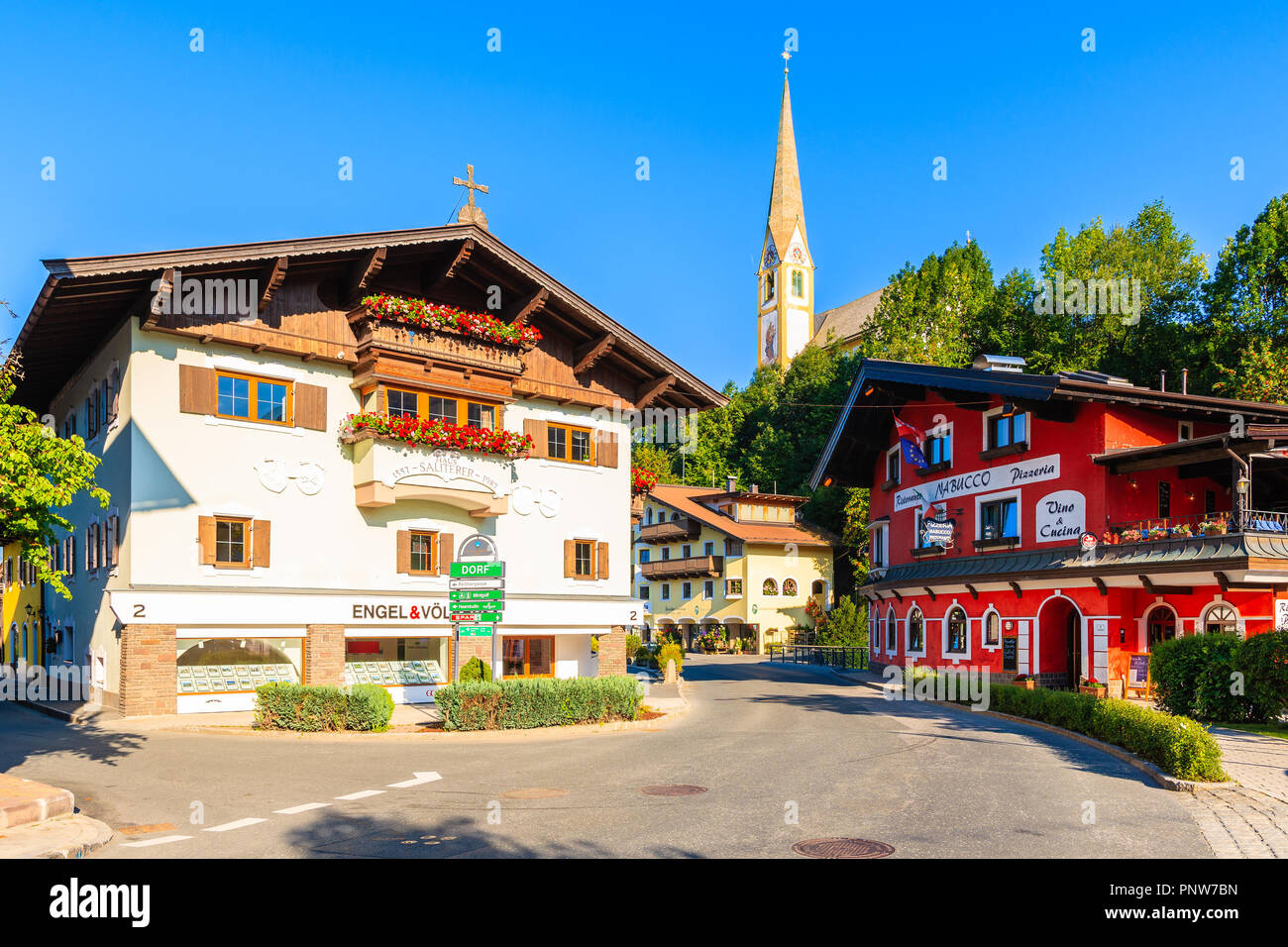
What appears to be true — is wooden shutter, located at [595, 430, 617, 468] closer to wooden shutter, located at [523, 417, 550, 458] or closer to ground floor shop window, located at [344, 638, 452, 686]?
wooden shutter, located at [523, 417, 550, 458]

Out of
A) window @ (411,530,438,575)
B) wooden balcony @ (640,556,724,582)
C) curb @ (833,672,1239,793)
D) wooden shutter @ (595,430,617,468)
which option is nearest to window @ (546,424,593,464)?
wooden shutter @ (595,430,617,468)

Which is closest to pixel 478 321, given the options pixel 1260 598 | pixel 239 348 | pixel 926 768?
pixel 239 348

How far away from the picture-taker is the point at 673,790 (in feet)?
45.2

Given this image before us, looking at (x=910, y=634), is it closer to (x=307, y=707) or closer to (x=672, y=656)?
(x=672, y=656)

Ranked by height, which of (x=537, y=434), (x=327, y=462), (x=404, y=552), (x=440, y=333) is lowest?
(x=404, y=552)

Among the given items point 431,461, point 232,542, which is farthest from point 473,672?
point 232,542

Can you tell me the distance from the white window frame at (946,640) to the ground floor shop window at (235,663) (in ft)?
71.5

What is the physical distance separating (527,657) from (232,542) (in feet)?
31.8

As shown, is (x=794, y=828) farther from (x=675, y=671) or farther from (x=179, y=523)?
(x=675, y=671)

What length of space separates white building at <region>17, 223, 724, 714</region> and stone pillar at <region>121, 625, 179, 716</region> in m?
0.05

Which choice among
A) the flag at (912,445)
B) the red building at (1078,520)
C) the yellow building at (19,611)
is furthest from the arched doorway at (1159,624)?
the yellow building at (19,611)

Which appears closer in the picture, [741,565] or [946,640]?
[946,640]

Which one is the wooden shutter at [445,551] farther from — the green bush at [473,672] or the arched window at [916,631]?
the arched window at [916,631]

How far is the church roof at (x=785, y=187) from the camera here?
13175 centimetres
